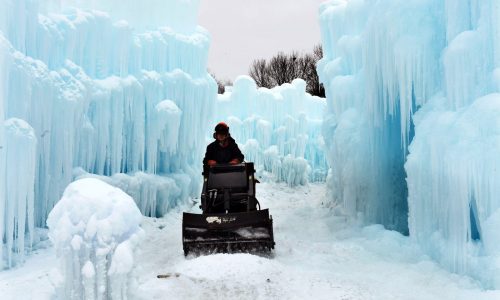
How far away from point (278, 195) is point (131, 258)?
40.2 feet

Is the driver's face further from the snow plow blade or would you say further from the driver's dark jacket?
the snow plow blade

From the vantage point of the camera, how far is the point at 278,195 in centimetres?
1566

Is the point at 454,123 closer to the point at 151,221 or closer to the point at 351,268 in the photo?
the point at 351,268

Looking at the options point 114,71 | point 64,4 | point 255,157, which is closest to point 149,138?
point 114,71

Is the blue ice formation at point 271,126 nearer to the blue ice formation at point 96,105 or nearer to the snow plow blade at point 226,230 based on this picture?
the blue ice formation at point 96,105

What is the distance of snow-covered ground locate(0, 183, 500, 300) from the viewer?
4730mm

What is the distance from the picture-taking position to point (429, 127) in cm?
634

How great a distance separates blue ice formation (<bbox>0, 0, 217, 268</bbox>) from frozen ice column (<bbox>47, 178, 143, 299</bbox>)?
2805 millimetres

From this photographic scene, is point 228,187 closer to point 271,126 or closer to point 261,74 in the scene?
point 271,126

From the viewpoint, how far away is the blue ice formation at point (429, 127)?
17.1 ft

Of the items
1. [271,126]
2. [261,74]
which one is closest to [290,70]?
[261,74]

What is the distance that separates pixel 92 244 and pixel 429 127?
16.9 ft

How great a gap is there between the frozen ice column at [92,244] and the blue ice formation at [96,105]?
2805mm

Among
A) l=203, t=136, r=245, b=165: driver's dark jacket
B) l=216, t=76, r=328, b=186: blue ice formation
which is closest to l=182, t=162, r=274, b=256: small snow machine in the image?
l=203, t=136, r=245, b=165: driver's dark jacket
